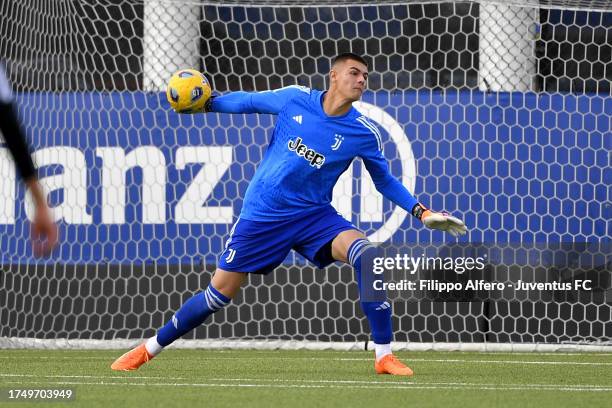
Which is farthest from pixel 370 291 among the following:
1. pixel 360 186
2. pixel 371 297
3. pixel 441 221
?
pixel 360 186

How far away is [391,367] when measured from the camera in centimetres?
774

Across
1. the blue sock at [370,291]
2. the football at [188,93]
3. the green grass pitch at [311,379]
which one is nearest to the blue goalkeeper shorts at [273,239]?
the blue sock at [370,291]

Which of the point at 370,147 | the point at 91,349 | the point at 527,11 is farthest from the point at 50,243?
the point at 527,11

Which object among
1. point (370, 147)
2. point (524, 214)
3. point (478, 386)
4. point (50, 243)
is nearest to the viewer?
point (50, 243)

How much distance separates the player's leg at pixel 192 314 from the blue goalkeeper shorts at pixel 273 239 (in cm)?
9

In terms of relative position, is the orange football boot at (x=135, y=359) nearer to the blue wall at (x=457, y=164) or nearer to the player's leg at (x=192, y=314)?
the player's leg at (x=192, y=314)

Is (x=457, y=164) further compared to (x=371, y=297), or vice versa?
(x=457, y=164)

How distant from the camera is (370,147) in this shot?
7.93 meters

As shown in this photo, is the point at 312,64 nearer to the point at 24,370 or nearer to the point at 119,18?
the point at 119,18

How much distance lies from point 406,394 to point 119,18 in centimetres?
601

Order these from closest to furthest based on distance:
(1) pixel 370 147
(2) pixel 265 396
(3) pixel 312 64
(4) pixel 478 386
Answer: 1. (2) pixel 265 396
2. (4) pixel 478 386
3. (1) pixel 370 147
4. (3) pixel 312 64

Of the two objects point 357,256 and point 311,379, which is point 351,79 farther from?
point 311,379

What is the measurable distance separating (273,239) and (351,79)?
107cm

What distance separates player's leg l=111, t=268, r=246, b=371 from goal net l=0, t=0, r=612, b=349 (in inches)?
100
